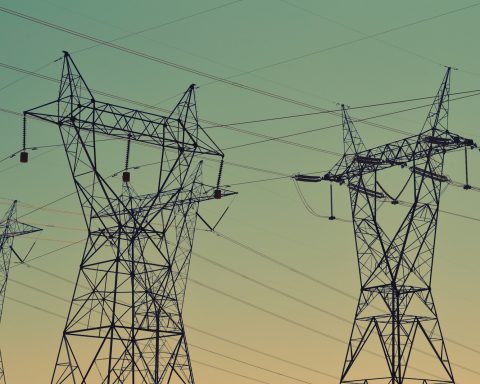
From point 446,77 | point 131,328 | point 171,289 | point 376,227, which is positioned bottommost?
point 131,328

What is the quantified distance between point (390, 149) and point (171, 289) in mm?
12391

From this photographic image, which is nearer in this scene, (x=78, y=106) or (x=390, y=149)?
(x=78, y=106)

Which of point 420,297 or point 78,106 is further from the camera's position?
point 420,297

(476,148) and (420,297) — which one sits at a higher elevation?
(476,148)

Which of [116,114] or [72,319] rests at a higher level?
[116,114]

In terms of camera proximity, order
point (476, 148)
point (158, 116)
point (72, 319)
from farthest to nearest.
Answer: point (476, 148)
point (158, 116)
point (72, 319)

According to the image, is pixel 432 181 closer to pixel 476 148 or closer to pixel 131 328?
pixel 476 148

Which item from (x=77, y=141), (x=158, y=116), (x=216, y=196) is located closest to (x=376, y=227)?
(x=216, y=196)

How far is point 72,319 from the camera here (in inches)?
1615

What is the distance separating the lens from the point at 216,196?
2007 inches

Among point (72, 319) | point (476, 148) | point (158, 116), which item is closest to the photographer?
point (72, 319)

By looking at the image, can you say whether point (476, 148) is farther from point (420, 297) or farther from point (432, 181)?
point (420, 297)

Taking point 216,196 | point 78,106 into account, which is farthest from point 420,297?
point 78,106

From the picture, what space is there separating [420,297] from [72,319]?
17189 millimetres
